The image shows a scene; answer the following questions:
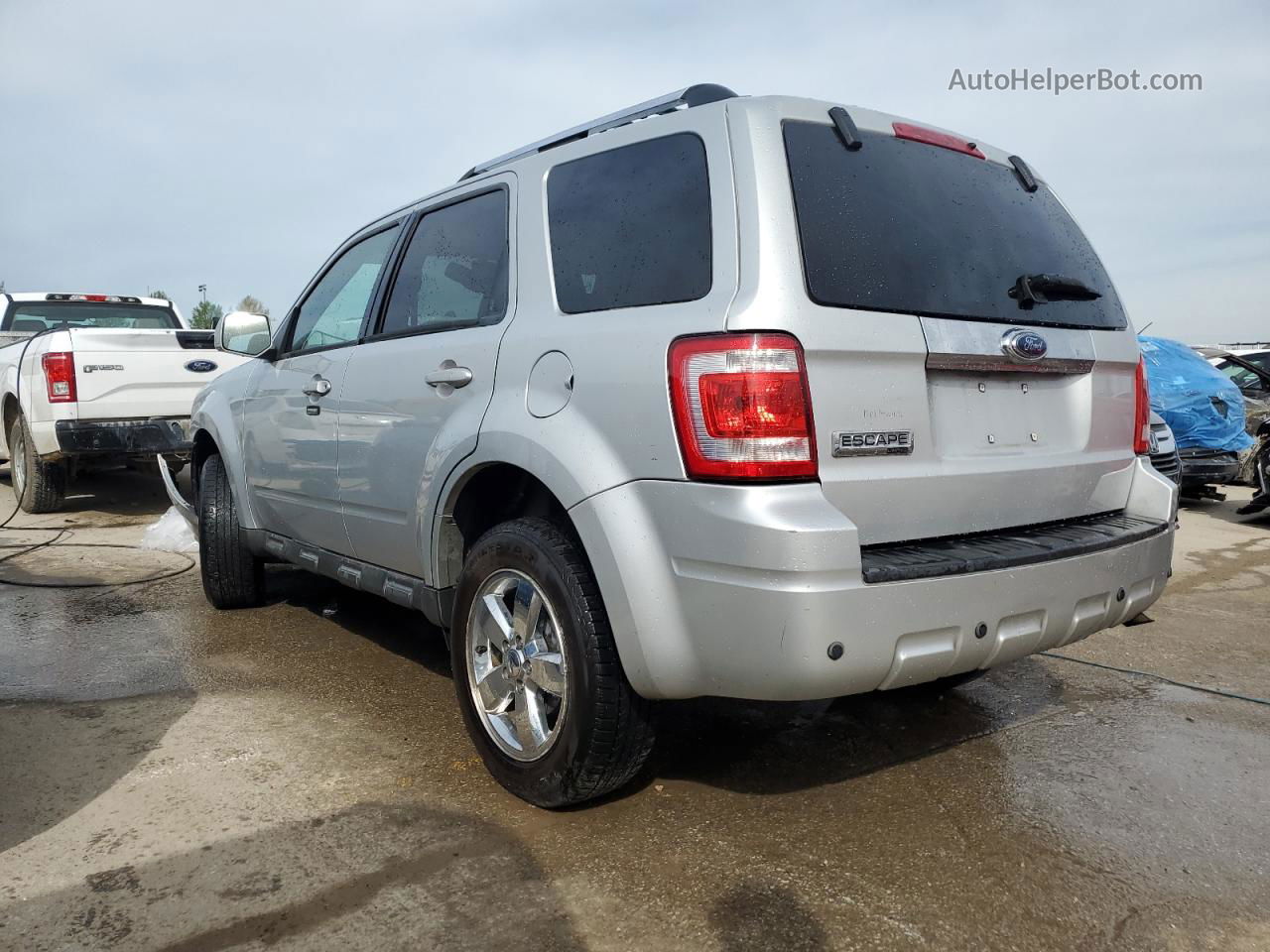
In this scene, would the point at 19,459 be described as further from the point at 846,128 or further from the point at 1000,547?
the point at 1000,547

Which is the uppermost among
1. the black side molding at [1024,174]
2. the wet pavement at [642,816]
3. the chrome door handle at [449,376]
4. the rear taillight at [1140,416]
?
the black side molding at [1024,174]

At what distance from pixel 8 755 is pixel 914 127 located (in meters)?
3.43

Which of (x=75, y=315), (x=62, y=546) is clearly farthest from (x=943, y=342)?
(x=75, y=315)

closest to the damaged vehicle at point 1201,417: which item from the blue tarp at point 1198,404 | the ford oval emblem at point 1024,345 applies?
the blue tarp at point 1198,404

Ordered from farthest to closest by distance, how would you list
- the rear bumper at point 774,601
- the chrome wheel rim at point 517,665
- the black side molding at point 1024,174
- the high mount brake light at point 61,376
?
the high mount brake light at point 61,376 → the black side molding at point 1024,174 → the chrome wheel rim at point 517,665 → the rear bumper at point 774,601

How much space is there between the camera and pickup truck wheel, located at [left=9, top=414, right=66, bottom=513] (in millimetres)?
8516

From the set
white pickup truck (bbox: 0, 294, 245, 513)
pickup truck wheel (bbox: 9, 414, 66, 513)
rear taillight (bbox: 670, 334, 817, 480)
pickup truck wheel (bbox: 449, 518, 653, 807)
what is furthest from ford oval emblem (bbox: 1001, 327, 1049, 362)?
pickup truck wheel (bbox: 9, 414, 66, 513)

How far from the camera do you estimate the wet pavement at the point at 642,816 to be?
2.37 meters

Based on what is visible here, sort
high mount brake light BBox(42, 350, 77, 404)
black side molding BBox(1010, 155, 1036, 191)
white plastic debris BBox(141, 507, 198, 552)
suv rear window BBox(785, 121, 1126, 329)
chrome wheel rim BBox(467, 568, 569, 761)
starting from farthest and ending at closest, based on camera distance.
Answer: high mount brake light BBox(42, 350, 77, 404) < white plastic debris BBox(141, 507, 198, 552) < black side molding BBox(1010, 155, 1036, 191) < chrome wheel rim BBox(467, 568, 569, 761) < suv rear window BBox(785, 121, 1126, 329)

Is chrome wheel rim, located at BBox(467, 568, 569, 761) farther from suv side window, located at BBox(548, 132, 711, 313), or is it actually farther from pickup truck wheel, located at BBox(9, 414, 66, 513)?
pickup truck wheel, located at BBox(9, 414, 66, 513)

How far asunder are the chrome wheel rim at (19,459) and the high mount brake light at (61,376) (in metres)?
1.03

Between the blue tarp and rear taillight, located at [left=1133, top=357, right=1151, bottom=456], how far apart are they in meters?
6.83

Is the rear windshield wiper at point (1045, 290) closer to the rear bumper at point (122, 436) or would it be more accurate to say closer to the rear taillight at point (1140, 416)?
the rear taillight at point (1140, 416)

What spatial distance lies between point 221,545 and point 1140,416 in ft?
13.6
